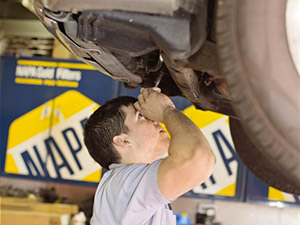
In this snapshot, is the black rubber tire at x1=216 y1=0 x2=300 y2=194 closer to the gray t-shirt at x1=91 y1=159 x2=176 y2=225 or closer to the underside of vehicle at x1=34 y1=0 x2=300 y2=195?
the underside of vehicle at x1=34 y1=0 x2=300 y2=195

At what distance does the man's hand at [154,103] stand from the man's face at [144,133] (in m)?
0.08

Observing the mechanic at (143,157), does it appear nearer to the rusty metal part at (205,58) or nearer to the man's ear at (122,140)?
the man's ear at (122,140)

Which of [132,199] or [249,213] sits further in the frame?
[249,213]

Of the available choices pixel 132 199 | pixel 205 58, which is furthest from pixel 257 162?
pixel 205 58

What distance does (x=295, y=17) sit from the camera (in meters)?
1.04

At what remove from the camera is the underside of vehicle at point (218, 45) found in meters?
1.01

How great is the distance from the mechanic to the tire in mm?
286

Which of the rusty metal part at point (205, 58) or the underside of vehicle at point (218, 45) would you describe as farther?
the rusty metal part at point (205, 58)

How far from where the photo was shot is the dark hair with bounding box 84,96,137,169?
1.68 meters

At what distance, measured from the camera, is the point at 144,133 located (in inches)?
65.1

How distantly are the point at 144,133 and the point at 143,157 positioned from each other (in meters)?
0.09

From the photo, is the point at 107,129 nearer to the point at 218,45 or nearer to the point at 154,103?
the point at 154,103

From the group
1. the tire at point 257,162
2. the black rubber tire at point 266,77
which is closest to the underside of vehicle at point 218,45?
the black rubber tire at point 266,77

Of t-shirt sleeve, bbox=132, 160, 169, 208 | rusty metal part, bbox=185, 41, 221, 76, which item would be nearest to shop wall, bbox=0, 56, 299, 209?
t-shirt sleeve, bbox=132, 160, 169, 208
